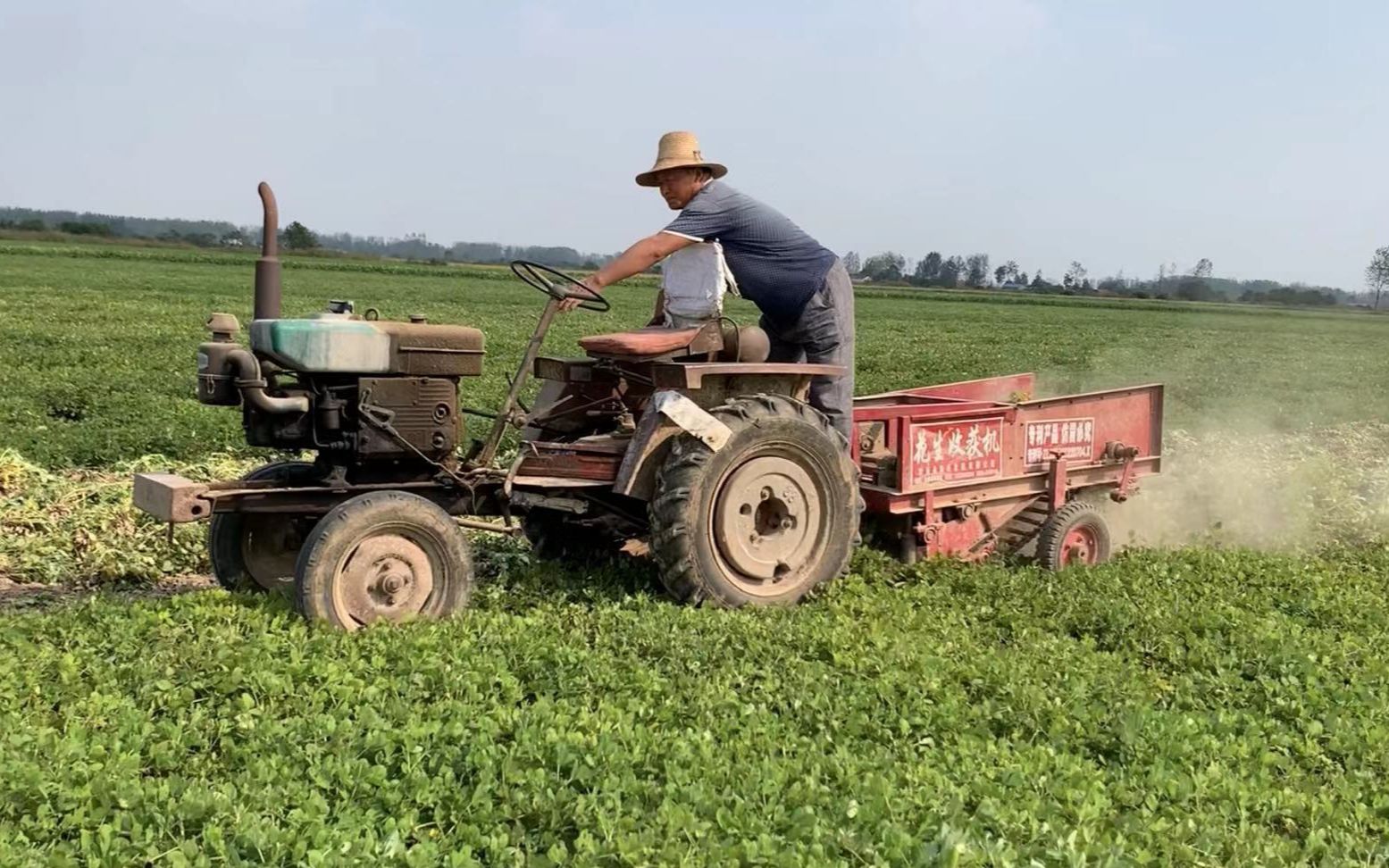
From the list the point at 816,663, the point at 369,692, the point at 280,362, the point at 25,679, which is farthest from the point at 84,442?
the point at 816,663

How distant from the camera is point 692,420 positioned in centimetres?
550

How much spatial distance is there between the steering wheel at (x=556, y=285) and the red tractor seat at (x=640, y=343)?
0.55 feet

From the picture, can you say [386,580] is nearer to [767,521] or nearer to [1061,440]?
[767,521]

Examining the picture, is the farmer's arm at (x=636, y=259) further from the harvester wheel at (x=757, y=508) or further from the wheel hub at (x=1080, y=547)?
the wheel hub at (x=1080, y=547)

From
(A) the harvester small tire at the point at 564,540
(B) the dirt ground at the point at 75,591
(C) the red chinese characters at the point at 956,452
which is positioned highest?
(C) the red chinese characters at the point at 956,452

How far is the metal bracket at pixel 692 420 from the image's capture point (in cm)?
548

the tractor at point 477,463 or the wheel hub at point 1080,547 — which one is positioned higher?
the tractor at point 477,463

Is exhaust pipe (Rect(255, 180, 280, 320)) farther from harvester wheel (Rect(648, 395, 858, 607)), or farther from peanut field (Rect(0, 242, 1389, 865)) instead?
harvester wheel (Rect(648, 395, 858, 607))

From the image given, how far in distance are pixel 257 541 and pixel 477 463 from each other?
111 centimetres

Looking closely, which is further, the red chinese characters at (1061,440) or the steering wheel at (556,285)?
the red chinese characters at (1061,440)

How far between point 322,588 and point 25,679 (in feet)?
3.58

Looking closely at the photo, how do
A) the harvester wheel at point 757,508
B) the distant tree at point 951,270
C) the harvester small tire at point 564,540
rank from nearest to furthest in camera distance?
the harvester wheel at point 757,508
the harvester small tire at point 564,540
the distant tree at point 951,270

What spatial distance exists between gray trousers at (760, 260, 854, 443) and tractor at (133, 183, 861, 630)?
185 millimetres

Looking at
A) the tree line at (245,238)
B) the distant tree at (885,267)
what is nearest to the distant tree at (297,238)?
the tree line at (245,238)
